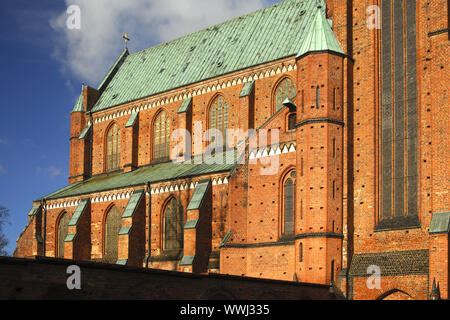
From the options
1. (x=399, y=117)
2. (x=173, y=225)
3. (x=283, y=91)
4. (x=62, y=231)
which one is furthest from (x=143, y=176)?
(x=399, y=117)

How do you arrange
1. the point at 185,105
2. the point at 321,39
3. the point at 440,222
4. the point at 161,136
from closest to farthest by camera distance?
the point at 440,222 < the point at 321,39 < the point at 185,105 < the point at 161,136

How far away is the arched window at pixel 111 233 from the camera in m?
36.8

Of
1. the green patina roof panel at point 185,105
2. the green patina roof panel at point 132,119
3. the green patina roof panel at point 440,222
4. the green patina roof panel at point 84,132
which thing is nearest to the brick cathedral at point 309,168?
the green patina roof panel at point 440,222

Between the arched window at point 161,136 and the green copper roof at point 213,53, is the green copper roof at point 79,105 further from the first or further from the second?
the arched window at point 161,136

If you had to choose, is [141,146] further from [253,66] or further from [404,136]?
[404,136]

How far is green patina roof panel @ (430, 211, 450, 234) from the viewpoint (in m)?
22.1

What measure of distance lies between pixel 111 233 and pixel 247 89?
11413 millimetres

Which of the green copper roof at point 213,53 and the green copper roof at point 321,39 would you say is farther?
the green copper roof at point 213,53

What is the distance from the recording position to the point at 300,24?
3453cm

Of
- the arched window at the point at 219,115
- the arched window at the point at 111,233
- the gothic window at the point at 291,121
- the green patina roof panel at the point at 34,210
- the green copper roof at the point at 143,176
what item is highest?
the arched window at the point at 219,115

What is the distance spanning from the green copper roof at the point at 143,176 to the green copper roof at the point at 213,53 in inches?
197

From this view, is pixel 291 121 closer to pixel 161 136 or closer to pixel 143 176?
pixel 143 176

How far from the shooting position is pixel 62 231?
40.5 meters
